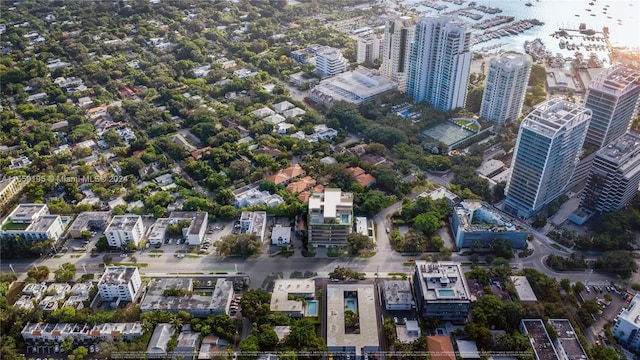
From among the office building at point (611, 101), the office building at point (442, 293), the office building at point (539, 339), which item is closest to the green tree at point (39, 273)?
the office building at point (442, 293)

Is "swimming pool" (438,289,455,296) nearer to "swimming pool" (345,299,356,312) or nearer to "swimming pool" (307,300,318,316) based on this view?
"swimming pool" (345,299,356,312)

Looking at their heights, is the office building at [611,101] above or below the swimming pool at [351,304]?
above

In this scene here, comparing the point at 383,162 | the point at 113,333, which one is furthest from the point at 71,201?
the point at 383,162

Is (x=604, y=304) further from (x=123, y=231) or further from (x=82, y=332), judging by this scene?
(x=123, y=231)

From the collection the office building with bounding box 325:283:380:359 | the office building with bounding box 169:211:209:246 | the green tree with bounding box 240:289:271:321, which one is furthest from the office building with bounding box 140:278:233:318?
the office building with bounding box 325:283:380:359

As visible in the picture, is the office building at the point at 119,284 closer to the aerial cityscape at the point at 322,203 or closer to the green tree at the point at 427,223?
the aerial cityscape at the point at 322,203

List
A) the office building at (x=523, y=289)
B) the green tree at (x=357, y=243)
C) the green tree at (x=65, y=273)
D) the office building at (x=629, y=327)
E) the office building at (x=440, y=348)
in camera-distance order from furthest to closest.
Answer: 1. the green tree at (x=357, y=243)
2. the green tree at (x=65, y=273)
3. the office building at (x=523, y=289)
4. the office building at (x=629, y=327)
5. the office building at (x=440, y=348)

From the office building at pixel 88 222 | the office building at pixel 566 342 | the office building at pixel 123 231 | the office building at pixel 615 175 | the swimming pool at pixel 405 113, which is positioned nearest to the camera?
the office building at pixel 566 342
